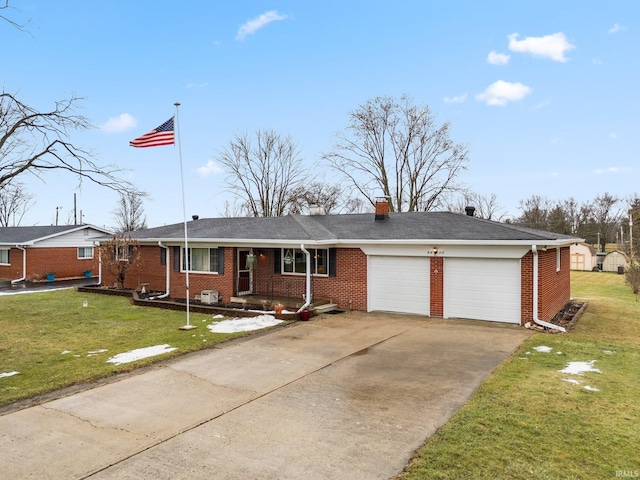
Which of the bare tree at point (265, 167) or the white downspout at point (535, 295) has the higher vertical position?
the bare tree at point (265, 167)

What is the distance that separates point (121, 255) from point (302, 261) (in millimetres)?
9464

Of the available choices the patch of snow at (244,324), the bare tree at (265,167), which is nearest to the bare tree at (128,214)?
the bare tree at (265,167)

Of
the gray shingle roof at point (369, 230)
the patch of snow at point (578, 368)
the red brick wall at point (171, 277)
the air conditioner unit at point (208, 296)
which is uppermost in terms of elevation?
the gray shingle roof at point (369, 230)

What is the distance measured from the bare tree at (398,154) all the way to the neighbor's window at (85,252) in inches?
775

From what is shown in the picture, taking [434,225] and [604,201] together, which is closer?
[434,225]

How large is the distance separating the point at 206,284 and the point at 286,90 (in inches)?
517

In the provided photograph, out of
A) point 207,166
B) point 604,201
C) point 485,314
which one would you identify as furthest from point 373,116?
point 604,201

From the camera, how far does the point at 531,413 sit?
17.5 feet

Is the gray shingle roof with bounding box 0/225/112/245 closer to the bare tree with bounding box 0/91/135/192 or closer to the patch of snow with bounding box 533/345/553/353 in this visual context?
the bare tree with bounding box 0/91/135/192

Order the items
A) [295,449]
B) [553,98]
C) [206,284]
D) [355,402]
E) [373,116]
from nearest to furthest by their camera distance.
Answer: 1. [295,449]
2. [355,402]
3. [206,284]
4. [553,98]
5. [373,116]

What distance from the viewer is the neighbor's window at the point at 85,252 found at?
2786cm

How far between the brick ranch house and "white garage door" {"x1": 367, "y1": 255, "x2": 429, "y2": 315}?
33 mm

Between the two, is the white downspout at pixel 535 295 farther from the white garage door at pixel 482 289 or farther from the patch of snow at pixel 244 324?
the patch of snow at pixel 244 324

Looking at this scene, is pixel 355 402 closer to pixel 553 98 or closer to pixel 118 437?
pixel 118 437
